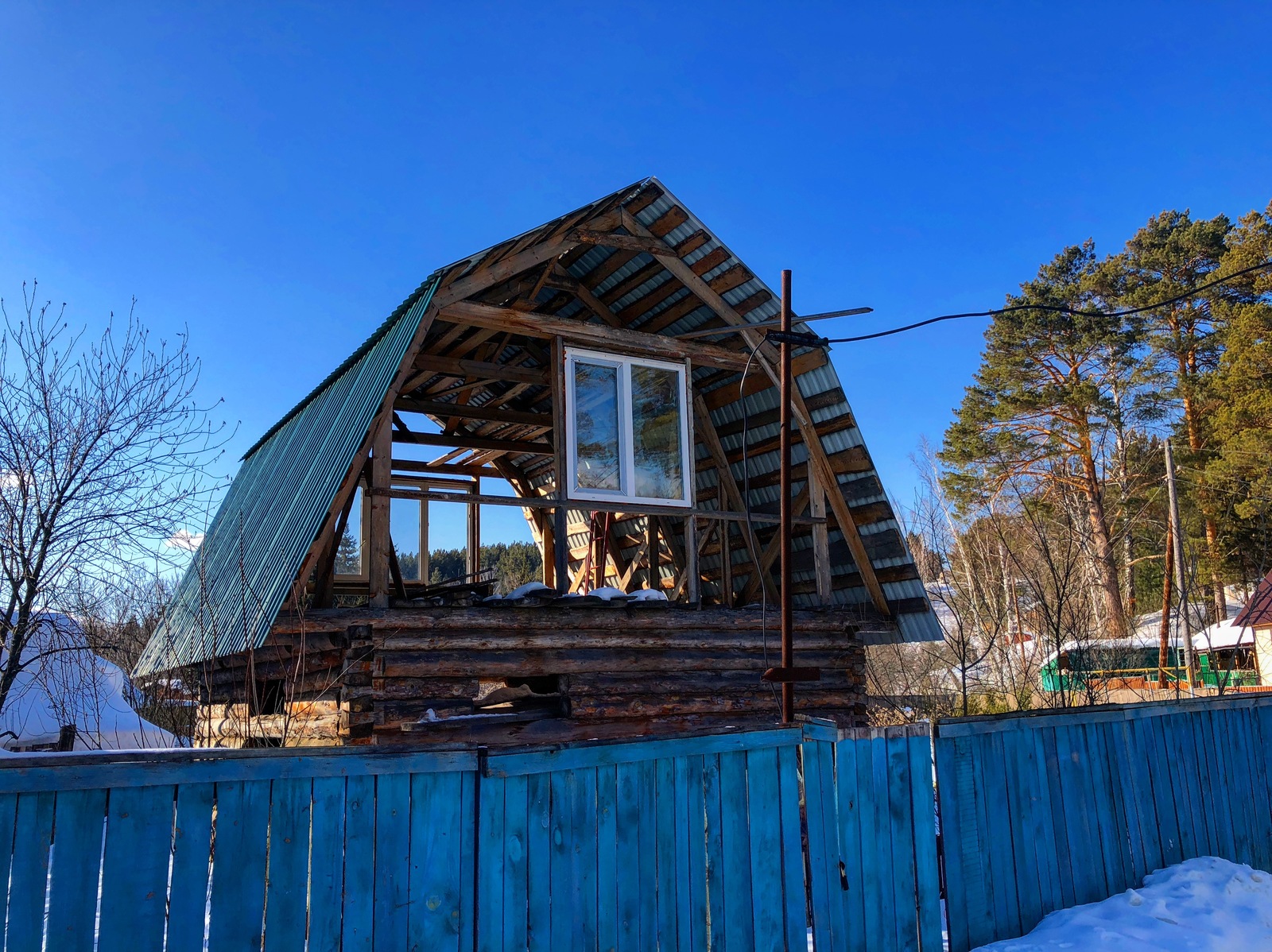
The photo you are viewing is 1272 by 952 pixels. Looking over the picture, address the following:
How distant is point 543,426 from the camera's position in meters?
13.6

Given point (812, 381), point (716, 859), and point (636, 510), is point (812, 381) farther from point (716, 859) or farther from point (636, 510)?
point (716, 859)

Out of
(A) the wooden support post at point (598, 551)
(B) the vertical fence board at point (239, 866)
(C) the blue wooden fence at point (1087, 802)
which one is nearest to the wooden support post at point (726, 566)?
(A) the wooden support post at point (598, 551)

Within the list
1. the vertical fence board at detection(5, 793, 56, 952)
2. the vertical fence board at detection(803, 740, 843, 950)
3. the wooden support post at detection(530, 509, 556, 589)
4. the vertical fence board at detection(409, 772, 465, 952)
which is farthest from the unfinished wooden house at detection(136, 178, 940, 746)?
the vertical fence board at detection(5, 793, 56, 952)

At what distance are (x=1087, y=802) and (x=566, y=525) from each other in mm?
5359

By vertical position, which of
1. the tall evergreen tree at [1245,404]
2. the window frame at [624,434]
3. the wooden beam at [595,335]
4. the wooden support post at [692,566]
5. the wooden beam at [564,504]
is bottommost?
the wooden support post at [692,566]

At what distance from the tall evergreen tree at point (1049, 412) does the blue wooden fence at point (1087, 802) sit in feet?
96.9

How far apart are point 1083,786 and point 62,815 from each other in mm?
6197

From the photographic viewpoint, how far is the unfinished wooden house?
8.62 meters

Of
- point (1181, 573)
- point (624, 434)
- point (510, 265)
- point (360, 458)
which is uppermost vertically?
point (510, 265)

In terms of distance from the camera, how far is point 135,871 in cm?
356

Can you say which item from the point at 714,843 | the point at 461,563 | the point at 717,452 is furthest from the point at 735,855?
the point at 461,563

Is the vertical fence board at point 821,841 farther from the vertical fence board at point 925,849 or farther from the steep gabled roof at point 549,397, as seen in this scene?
the steep gabled roof at point 549,397

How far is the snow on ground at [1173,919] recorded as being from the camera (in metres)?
5.78

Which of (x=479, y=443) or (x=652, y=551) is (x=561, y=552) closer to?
(x=652, y=551)
